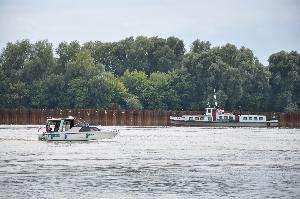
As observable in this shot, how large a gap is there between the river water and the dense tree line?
88489 mm

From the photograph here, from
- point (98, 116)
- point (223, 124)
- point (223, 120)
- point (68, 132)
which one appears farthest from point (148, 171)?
point (98, 116)

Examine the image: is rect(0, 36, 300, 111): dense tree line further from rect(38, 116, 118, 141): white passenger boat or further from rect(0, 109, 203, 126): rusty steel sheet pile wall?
rect(38, 116, 118, 141): white passenger boat

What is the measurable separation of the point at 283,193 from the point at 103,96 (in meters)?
138

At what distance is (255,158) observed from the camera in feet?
251

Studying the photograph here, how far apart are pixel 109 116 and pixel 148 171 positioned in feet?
397

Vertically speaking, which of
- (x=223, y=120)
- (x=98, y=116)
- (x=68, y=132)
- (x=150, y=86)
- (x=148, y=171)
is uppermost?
(x=150, y=86)

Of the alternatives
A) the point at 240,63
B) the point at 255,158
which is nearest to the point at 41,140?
the point at 255,158

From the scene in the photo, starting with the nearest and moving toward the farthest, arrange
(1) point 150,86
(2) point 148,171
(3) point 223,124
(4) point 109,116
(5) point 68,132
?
(2) point 148,171, (5) point 68,132, (3) point 223,124, (4) point 109,116, (1) point 150,86

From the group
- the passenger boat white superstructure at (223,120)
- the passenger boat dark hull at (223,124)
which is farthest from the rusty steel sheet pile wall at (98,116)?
the passenger boat white superstructure at (223,120)

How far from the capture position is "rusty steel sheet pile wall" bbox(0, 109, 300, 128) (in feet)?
588

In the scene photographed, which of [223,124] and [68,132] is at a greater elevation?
[223,124]

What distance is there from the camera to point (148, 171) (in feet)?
201

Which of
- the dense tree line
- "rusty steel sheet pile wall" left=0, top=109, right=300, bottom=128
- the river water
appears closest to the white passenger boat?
the river water

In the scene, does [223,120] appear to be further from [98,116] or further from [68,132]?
[68,132]
